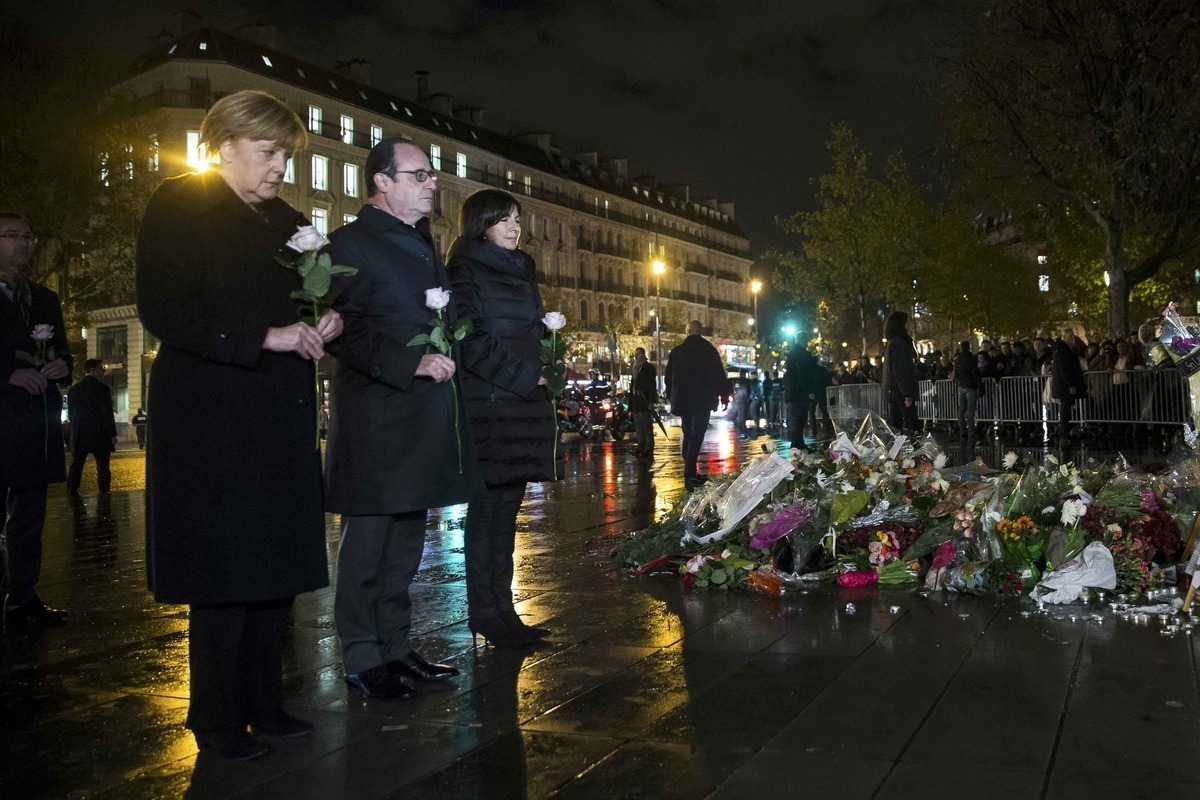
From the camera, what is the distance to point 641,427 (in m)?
21.3

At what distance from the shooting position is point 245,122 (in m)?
3.91

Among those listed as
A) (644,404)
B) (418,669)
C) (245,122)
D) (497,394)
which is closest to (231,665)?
(418,669)

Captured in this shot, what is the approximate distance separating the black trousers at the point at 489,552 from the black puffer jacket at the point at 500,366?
124mm

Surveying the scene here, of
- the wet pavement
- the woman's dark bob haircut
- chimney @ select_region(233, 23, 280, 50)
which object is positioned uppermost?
chimney @ select_region(233, 23, 280, 50)

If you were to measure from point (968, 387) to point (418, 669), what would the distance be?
22.2 meters

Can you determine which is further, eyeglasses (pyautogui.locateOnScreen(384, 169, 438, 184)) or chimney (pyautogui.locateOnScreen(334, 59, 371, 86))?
chimney (pyautogui.locateOnScreen(334, 59, 371, 86))

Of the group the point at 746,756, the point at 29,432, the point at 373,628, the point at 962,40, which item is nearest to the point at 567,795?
the point at 746,756

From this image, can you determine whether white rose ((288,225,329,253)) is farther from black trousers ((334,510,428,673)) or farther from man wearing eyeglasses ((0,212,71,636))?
man wearing eyeglasses ((0,212,71,636))

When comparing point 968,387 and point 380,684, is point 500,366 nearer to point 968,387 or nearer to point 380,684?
point 380,684

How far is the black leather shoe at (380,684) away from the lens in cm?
442

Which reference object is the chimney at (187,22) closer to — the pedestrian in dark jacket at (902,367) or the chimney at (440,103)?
the chimney at (440,103)

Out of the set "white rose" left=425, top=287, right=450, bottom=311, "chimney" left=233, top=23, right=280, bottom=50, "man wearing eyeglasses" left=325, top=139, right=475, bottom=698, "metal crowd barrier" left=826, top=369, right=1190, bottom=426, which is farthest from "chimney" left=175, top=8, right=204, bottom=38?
"white rose" left=425, top=287, right=450, bottom=311

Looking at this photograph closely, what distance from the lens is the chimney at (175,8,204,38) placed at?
6062 cm

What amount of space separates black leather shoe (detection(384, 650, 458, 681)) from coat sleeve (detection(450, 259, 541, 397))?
1.19 meters
